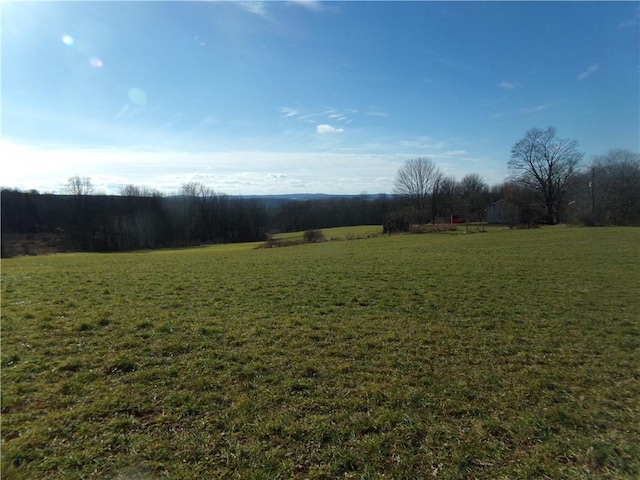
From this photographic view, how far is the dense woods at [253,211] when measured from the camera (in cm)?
4147

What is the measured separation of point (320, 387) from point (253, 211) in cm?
7374

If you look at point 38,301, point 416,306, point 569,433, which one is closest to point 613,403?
point 569,433

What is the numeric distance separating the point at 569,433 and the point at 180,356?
187 inches

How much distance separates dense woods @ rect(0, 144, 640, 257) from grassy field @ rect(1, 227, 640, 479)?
131 feet

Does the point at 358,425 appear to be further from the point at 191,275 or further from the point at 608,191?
the point at 608,191

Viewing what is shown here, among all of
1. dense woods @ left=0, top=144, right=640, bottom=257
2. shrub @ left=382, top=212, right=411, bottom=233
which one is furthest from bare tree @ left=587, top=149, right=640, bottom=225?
shrub @ left=382, top=212, right=411, bottom=233

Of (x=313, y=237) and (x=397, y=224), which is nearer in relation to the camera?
(x=313, y=237)

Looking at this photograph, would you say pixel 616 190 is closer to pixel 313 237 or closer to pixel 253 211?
pixel 313 237

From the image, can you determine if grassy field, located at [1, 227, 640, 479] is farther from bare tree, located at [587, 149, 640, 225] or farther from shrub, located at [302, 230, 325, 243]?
bare tree, located at [587, 149, 640, 225]

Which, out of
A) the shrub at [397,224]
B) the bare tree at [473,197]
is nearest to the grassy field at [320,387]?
the shrub at [397,224]

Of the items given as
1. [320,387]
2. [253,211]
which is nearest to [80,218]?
[253,211]

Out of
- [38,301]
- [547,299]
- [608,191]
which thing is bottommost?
[547,299]

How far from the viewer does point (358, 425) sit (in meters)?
3.19

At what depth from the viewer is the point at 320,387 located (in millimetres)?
3906
